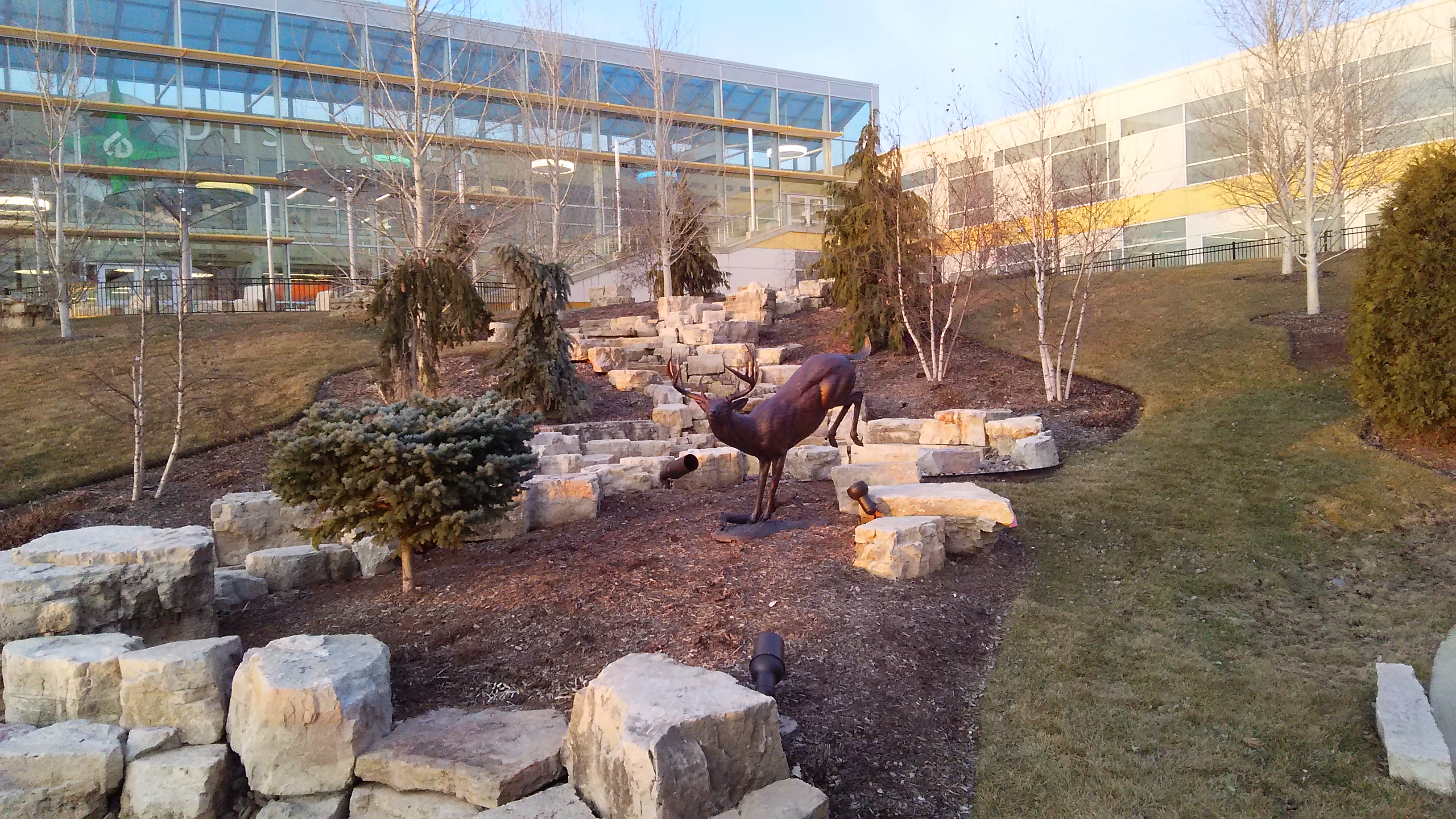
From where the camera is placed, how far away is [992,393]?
1368cm

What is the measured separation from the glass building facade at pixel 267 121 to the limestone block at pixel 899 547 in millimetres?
18270

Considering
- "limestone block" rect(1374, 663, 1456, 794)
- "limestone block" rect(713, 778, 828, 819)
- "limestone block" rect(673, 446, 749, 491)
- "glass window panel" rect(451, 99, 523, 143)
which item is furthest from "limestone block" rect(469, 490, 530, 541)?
"glass window panel" rect(451, 99, 523, 143)

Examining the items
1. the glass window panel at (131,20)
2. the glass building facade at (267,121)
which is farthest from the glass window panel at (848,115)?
the glass window panel at (131,20)

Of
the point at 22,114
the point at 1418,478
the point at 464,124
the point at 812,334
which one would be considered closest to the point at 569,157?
the point at 464,124

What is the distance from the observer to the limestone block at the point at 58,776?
12.1 ft

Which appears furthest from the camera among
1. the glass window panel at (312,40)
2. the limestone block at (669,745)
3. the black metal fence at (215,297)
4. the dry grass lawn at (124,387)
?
the glass window panel at (312,40)

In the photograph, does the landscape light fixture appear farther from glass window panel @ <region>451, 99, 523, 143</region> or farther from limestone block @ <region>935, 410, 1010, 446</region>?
limestone block @ <region>935, 410, 1010, 446</region>

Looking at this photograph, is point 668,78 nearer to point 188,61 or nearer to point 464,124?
point 464,124

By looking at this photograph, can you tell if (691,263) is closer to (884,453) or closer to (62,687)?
(884,453)

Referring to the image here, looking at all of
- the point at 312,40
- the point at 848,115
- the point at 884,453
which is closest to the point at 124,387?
the point at 884,453

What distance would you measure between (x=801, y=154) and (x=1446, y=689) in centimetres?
3943

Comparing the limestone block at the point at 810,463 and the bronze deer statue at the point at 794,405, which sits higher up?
the bronze deer statue at the point at 794,405

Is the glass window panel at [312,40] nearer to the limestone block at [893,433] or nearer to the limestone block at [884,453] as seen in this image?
the limestone block at [893,433]

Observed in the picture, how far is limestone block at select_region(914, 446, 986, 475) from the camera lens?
9406mm
